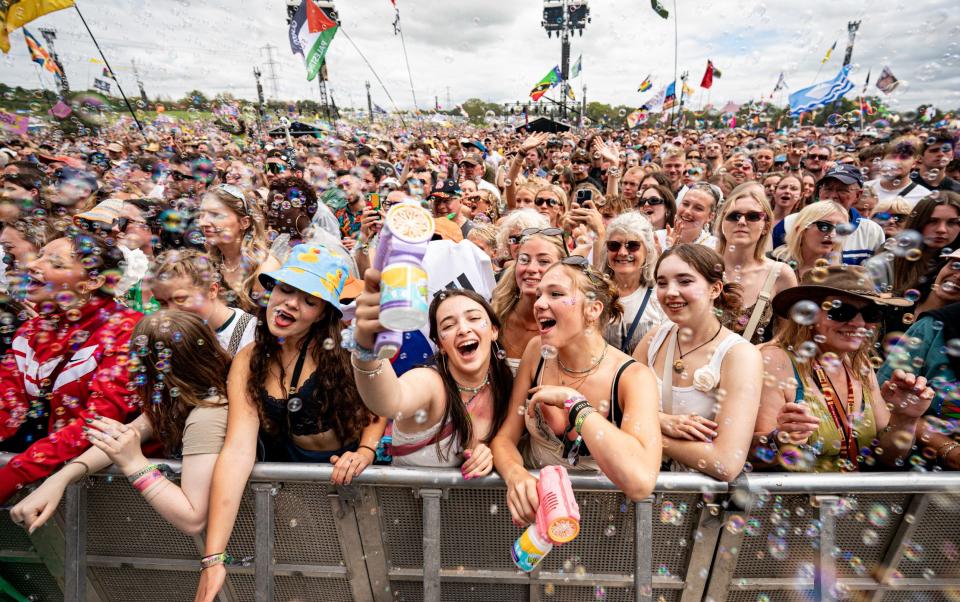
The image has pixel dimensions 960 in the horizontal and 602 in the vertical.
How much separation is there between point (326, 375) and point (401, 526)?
0.90 m

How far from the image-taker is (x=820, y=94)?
9.86 metres

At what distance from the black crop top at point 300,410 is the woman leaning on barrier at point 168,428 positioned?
252 millimetres

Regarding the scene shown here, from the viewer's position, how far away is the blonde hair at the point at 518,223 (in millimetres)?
3494

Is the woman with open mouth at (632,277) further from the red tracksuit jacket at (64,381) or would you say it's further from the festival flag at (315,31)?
the festival flag at (315,31)

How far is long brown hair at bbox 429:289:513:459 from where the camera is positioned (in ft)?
7.04

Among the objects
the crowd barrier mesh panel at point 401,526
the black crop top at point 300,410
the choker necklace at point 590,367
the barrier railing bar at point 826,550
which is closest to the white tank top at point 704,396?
the choker necklace at point 590,367

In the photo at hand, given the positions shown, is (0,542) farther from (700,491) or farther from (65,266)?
(700,491)

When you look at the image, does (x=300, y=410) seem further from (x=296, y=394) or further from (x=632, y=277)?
(x=632, y=277)

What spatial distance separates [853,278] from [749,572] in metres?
1.59

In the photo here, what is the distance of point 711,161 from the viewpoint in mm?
9094

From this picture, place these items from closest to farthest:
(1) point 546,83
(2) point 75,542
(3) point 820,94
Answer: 1. (2) point 75,542
2. (3) point 820,94
3. (1) point 546,83

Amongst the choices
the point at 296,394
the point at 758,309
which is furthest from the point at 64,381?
the point at 758,309

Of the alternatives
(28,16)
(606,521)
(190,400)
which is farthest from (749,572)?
(28,16)

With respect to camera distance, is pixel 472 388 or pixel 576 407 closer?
pixel 576 407
